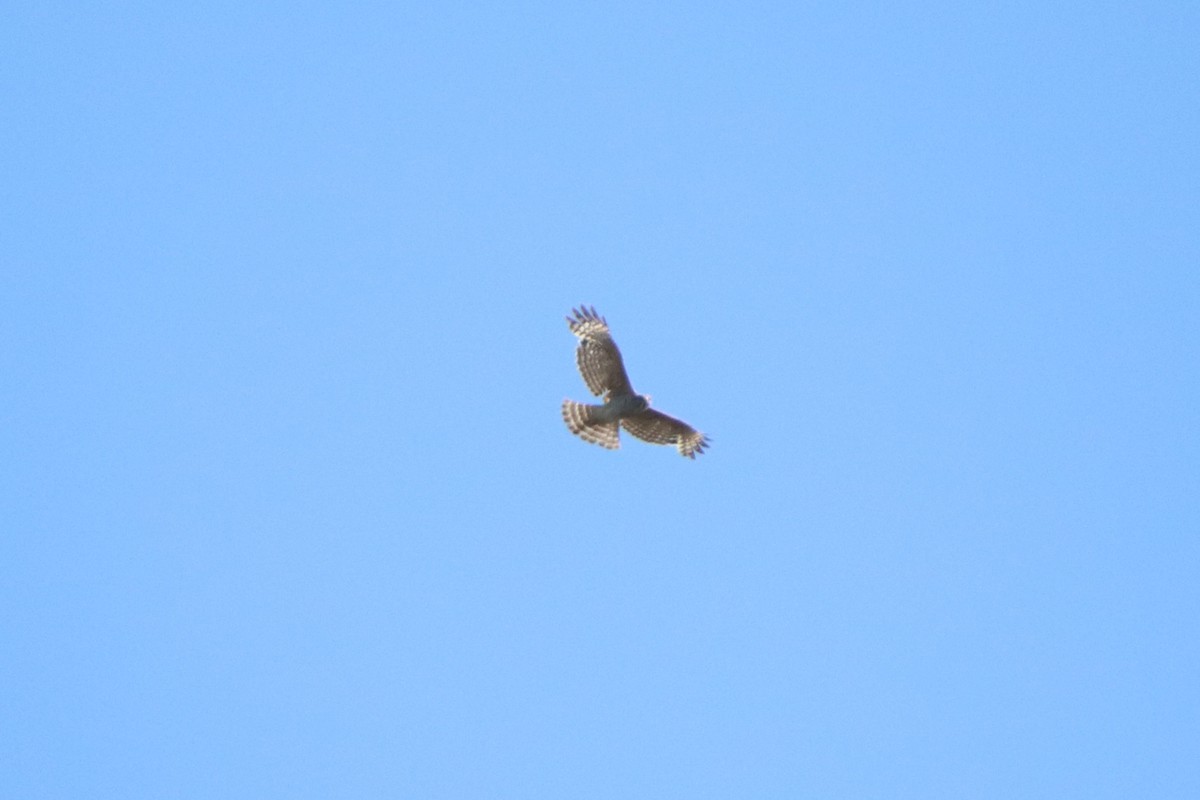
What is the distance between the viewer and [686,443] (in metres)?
36.2

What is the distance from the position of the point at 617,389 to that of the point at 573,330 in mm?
1161

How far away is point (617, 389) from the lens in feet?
116

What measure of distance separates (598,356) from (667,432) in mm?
1965

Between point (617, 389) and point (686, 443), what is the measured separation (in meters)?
1.70

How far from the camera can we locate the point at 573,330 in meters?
35.1

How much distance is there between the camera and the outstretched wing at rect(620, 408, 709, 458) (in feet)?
117

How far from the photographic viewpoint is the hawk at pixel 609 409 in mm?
34969

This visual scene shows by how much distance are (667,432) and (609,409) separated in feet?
4.06

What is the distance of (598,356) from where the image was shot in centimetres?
3500

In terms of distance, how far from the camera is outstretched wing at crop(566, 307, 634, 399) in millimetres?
34906

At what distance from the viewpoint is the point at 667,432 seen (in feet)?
118

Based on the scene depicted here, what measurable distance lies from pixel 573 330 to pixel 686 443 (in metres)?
2.77

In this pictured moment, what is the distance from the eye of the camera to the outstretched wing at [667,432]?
117ft
